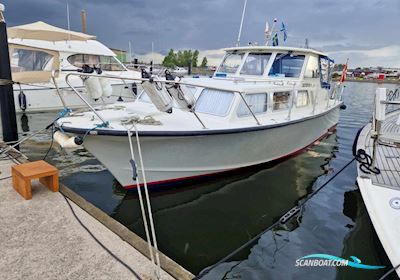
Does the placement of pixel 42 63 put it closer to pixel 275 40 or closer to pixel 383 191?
pixel 275 40

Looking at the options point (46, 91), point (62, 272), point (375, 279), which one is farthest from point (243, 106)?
point (46, 91)

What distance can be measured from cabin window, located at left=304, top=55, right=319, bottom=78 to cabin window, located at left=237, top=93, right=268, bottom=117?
7.24ft

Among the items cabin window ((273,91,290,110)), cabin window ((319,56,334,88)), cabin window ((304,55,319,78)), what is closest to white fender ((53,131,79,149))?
cabin window ((273,91,290,110))

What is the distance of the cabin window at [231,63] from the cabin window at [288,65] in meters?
1.00

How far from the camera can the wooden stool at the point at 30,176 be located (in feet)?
13.1

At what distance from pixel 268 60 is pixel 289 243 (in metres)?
4.98

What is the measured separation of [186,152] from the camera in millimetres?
5434

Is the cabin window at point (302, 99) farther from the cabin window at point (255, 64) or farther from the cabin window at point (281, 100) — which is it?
the cabin window at point (255, 64)

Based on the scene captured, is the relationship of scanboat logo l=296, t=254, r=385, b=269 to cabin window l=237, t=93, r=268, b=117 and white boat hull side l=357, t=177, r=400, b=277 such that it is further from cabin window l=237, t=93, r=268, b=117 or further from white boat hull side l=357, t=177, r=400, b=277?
cabin window l=237, t=93, r=268, b=117

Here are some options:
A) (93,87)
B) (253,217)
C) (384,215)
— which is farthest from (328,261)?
(93,87)

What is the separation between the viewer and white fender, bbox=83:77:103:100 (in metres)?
5.52

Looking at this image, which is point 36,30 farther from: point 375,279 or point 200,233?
point 375,279

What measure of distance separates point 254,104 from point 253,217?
8.02ft

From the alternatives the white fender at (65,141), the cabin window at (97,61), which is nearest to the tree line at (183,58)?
the cabin window at (97,61)
